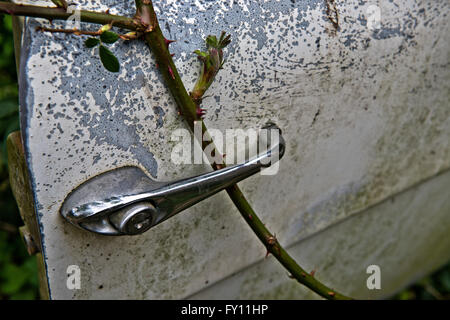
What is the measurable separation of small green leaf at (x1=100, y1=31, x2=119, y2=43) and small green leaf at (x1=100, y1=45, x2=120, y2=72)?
0.01 metres

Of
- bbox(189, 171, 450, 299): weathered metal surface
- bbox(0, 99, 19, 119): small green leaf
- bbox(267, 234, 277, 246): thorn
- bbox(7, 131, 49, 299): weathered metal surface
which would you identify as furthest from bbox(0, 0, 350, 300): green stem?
bbox(0, 99, 19, 119): small green leaf

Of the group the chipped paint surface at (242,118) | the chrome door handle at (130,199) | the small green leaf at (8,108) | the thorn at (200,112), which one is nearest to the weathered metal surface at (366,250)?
the chipped paint surface at (242,118)

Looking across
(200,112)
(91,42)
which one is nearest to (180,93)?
(200,112)

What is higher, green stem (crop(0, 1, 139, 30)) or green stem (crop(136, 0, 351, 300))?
green stem (crop(0, 1, 139, 30))

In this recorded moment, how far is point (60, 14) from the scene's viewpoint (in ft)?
1.98

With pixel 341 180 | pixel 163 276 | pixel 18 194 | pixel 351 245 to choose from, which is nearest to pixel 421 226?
pixel 351 245

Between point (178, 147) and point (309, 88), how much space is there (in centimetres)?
28

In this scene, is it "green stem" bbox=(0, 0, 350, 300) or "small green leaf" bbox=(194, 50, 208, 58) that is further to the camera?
"small green leaf" bbox=(194, 50, 208, 58)

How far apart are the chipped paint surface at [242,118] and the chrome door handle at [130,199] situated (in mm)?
22

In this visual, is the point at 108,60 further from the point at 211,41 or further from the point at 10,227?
the point at 10,227

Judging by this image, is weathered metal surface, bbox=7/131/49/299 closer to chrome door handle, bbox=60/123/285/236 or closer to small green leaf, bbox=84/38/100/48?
chrome door handle, bbox=60/123/285/236

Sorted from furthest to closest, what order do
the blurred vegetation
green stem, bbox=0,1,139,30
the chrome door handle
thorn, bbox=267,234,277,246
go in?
1. the blurred vegetation
2. thorn, bbox=267,234,277,246
3. the chrome door handle
4. green stem, bbox=0,1,139,30

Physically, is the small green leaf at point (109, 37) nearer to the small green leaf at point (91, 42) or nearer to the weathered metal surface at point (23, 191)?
the small green leaf at point (91, 42)

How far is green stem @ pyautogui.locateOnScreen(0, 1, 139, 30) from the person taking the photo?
58cm
